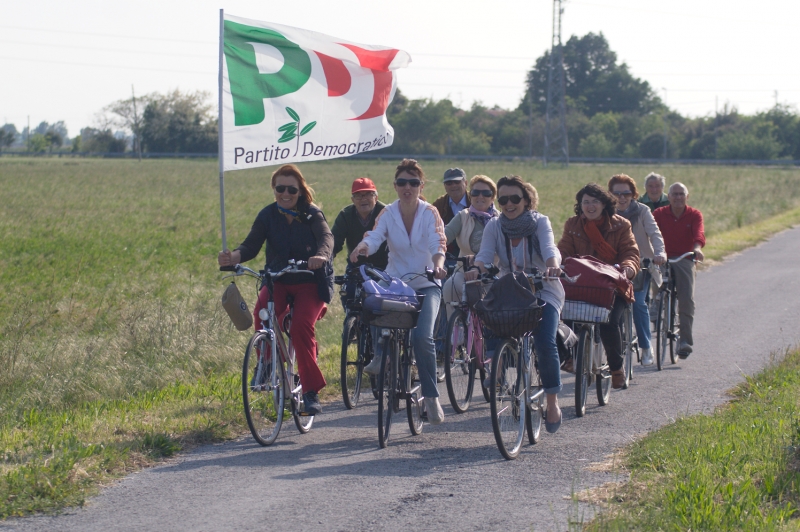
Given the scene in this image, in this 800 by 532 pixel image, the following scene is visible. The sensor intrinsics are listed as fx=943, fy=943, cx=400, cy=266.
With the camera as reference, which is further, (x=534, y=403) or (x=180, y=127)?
(x=180, y=127)

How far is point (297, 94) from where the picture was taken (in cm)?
745

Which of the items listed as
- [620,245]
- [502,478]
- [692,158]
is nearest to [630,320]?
[620,245]

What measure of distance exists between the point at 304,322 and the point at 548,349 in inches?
68.2

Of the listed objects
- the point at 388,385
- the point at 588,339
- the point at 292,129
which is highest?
the point at 292,129

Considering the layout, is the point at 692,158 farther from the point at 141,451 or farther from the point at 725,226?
the point at 141,451

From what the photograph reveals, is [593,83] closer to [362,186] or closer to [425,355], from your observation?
[362,186]

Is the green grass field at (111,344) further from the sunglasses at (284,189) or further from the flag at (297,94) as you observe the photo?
the flag at (297,94)

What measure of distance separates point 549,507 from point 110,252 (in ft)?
52.0

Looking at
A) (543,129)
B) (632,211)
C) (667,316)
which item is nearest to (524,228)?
(632,211)

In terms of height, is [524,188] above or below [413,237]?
above

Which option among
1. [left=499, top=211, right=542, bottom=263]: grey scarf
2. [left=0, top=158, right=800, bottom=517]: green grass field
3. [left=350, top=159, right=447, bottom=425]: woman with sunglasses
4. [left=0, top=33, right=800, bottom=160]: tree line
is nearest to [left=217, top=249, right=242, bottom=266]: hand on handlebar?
[left=350, top=159, right=447, bottom=425]: woman with sunglasses

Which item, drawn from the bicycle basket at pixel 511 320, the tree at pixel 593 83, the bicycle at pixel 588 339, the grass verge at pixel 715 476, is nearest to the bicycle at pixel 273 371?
the bicycle basket at pixel 511 320

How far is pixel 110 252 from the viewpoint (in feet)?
63.1

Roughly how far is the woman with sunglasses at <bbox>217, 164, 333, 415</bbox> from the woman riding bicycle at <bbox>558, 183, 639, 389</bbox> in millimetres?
2098
